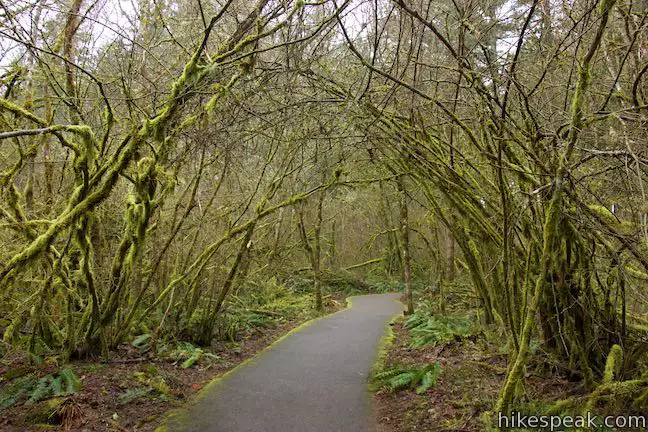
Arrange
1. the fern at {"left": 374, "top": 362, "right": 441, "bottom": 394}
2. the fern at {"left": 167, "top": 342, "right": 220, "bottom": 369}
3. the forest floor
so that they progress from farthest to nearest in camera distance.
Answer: the fern at {"left": 167, "top": 342, "right": 220, "bottom": 369} → the fern at {"left": 374, "top": 362, "right": 441, "bottom": 394} → the forest floor

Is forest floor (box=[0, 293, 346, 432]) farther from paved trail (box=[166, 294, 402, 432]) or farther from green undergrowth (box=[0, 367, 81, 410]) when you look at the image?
paved trail (box=[166, 294, 402, 432])

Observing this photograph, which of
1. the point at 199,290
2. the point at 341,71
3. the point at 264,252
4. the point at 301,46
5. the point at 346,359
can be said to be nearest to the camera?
the point at 301,46

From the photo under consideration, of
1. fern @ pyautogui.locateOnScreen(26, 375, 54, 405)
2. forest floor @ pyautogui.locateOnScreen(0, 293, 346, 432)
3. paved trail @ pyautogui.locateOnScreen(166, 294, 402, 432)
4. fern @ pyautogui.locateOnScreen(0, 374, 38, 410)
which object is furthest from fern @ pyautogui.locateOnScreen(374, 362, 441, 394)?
fern @ pyautogui.locateOnScreen(0, 374, 38, 410)

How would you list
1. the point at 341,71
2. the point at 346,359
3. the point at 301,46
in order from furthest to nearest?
the point at 346,359 < the point at 341,71 < the point at 301,46

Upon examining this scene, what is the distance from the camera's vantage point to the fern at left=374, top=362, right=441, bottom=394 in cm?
577

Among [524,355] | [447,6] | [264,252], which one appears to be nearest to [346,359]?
[524,355]

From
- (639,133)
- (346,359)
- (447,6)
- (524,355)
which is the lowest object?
(346,359)

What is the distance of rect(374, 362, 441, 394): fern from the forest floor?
2.74 m

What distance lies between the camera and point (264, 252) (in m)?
15.2

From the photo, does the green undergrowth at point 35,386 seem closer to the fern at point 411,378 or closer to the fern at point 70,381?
the fern at point 70,381

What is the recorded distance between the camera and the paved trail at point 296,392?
4.91 meters

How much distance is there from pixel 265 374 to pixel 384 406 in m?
2.24

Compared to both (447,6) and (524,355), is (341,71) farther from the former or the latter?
(524,355)

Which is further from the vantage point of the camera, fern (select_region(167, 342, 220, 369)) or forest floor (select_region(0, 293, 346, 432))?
fern (select_region(167, 342, 220, 369))
